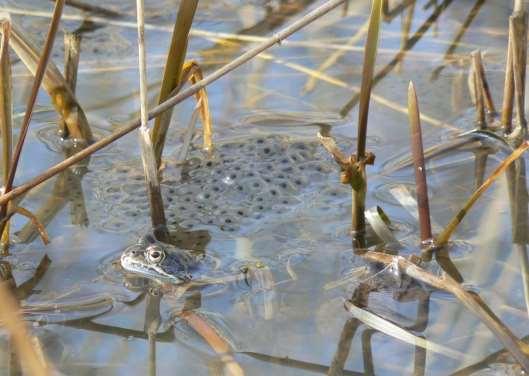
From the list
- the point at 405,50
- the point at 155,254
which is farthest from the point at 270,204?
the point at 405,50

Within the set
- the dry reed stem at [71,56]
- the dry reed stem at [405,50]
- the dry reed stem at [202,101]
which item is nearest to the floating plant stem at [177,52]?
the dry reed stem at [202,101]

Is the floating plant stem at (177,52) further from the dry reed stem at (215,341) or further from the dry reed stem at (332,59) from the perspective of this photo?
the dry reed stem at (332,59)

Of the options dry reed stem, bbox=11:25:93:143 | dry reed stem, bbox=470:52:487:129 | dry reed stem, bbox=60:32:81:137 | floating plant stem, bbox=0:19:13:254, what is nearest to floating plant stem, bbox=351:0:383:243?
dry reed stem, bbox=470:52:487:129

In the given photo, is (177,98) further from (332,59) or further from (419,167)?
(332,59)

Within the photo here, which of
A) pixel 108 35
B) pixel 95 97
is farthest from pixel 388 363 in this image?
pixel 108 35

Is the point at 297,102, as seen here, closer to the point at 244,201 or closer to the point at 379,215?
the point at 244,201

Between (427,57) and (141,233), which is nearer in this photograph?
(141,233)
